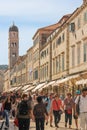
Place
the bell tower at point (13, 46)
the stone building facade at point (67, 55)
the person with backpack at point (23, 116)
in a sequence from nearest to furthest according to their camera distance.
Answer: the person with backpack at point (23, 116), the stone building facade at point (67, 55), the bell tower at point (13, 46)

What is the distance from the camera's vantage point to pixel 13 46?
164000 mm

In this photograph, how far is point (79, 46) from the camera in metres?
46.6

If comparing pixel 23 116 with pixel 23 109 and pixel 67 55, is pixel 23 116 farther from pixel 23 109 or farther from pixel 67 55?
pixel 67 55

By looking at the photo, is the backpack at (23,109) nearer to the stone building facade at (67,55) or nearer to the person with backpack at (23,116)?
the person with backpack at (23,116)

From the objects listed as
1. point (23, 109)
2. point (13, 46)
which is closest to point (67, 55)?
point (23, 109)

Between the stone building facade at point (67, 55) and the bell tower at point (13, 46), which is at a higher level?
the bell tower at point (13, 46)

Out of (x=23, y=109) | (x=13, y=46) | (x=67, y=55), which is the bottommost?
(x=23, y=109)

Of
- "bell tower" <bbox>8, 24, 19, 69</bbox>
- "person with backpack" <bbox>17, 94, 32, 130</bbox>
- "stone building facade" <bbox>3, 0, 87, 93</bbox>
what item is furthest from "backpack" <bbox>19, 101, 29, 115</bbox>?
"bell tower" <bbox>8, 24, 19, 69</bbox>

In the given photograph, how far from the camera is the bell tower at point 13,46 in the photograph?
524ft

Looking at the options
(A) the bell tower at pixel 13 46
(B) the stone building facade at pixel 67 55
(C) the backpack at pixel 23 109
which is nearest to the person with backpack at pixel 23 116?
(C) the backpack at pixel 23 109

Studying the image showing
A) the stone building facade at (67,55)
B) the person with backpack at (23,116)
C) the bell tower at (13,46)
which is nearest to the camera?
the person with backpack at (23,116)

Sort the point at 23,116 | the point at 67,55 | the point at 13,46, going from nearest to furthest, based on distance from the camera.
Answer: the point at 23,116, the point at 67,55, the point at 13,46

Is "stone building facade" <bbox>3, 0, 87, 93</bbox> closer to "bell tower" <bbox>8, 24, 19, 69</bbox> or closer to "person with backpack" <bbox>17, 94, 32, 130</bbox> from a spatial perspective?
"person with backpack" <bbox>17, 94, 32, 130</bbox>

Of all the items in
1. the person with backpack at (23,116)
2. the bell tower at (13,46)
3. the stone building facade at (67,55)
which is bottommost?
the person with backpack at (23,116)
